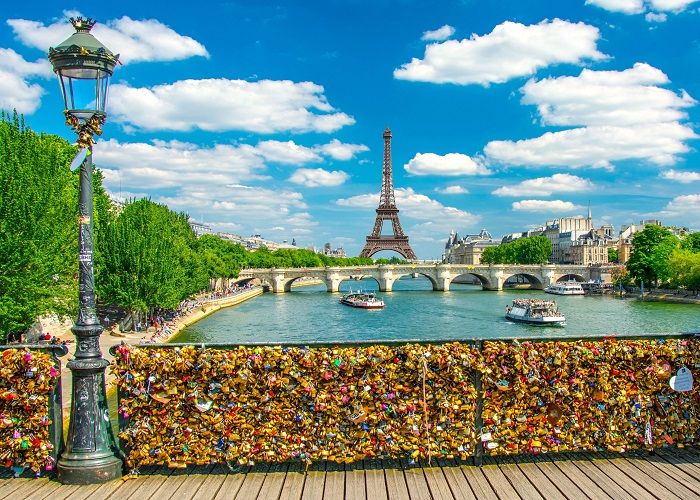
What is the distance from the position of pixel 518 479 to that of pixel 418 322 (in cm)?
3858

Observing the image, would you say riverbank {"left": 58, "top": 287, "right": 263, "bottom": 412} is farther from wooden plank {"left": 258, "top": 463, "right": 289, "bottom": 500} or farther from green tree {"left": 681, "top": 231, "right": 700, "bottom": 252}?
green tree {"left": 681, "top": 231, "right": 700, "bottom": 252}

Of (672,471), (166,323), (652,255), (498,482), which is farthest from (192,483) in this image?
(652,255)

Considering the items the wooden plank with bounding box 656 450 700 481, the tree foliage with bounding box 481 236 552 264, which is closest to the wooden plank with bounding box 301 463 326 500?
the wooden plank with bounding box 656 450 700 481

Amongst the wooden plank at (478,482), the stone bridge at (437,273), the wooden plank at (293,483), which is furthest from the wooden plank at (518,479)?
the stone bridge at (437,273)

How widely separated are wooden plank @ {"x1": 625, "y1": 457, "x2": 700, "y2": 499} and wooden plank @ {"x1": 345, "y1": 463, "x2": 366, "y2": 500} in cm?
254

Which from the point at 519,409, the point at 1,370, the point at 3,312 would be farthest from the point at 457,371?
the point at 3,312

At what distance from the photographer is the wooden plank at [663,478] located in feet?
17.3

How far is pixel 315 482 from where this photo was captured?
5664 mm

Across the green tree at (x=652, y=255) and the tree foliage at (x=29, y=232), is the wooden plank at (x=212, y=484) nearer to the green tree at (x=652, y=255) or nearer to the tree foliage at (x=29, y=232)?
the tree foliage at (x=29, y=232)

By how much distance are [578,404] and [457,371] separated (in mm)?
1253

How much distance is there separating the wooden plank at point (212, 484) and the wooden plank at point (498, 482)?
224 centimetres

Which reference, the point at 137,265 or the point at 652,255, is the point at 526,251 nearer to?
the point at 652,255

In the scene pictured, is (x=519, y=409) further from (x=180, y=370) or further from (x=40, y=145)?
(x=40, y=145)

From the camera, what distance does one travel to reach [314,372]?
235 inches
